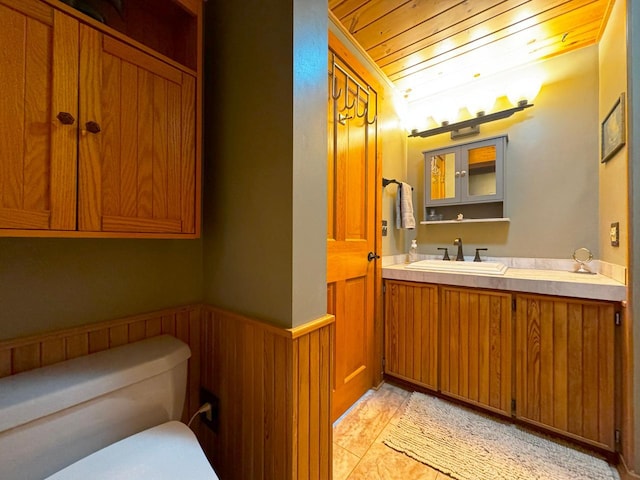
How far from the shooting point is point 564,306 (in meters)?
1.30

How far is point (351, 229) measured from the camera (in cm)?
162

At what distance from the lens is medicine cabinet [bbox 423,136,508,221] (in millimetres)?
1934

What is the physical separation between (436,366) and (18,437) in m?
1.87

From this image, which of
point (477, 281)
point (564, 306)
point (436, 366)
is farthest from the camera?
point (436, 366)

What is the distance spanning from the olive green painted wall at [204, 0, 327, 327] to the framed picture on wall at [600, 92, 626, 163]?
1.43 meters

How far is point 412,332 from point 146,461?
1.58m

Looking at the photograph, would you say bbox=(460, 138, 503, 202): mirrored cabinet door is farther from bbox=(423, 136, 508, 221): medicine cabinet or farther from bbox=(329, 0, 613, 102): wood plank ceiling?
bbox=(329, 0, 613, 102): wood plank ceiling

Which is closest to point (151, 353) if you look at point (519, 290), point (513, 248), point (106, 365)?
point (106, 365)

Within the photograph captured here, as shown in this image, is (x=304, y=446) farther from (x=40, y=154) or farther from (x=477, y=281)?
(x=477, y=281)

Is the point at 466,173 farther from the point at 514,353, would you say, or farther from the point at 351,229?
the point at 514,353

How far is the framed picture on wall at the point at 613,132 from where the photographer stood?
1.20 m

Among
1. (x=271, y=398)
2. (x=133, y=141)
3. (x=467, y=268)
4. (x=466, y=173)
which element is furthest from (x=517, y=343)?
(x=133, y=141)

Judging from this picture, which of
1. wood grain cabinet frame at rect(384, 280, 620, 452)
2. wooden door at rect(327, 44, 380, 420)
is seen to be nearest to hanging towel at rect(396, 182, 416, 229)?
wooden door at rect(327, 44, 380, 420)

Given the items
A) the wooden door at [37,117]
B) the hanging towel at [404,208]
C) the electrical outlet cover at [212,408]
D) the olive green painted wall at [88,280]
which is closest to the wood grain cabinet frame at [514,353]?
the hanging towel at [404,208]
